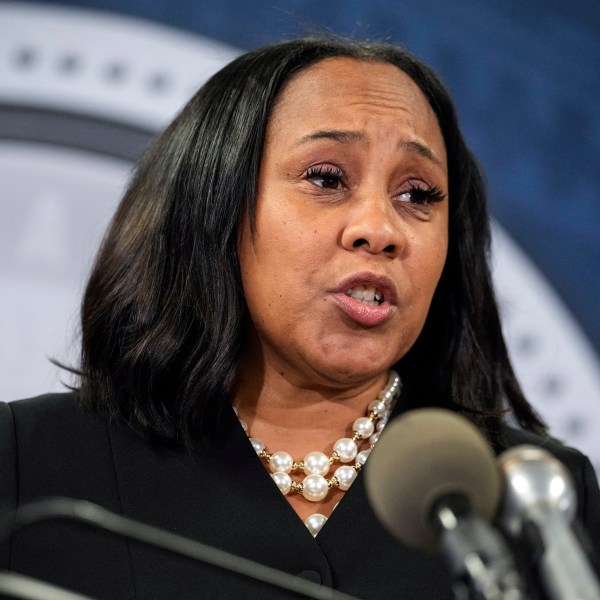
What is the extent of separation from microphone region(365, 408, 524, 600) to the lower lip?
0.53 meters

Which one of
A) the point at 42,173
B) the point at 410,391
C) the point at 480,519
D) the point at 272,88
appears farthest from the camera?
the point at 42,173

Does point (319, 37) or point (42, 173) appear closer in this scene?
point (319, 37)

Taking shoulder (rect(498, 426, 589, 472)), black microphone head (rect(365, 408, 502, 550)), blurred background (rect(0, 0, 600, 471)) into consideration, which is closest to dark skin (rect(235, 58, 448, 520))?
shoulder (rect(498, 426, 589, 472))

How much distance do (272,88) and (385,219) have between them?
28cm

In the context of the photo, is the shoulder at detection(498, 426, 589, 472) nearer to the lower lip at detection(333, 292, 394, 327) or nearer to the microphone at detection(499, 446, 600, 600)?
the lower lip at detection(333, 292, 394, 327)

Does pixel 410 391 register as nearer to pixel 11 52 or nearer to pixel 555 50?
pixel 555 50

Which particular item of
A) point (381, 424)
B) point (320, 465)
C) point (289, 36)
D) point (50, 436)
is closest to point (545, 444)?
point (381, 424)

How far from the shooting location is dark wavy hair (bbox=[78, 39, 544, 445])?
4.75 feet

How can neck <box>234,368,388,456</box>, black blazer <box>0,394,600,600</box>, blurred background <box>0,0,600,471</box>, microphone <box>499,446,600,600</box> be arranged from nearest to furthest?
microphone <box>499,446,600,600</box> → black blazer <box>0,394,600,600</box> → neck <box>234,368,388,456</box> → blurred background <box>0,0,600,471</box>

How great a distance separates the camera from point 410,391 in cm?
162

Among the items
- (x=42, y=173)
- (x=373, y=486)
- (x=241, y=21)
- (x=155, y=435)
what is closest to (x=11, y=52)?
(x=42, y=173)

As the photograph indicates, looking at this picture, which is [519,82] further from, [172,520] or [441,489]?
[441,489]

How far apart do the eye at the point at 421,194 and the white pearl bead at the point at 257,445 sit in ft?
1.27

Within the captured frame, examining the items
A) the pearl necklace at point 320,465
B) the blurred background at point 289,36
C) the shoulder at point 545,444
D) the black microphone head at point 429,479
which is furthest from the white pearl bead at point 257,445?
the black microphone head at point 429,479
